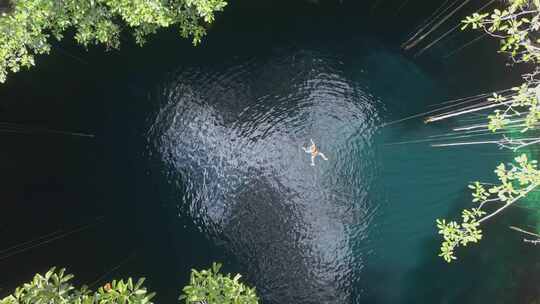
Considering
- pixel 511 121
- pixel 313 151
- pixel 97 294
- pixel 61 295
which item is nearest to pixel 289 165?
pixel 313 151

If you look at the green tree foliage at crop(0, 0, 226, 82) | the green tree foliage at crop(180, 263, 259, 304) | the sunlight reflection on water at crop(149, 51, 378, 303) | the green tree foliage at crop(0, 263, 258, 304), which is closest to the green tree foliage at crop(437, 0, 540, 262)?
the green tree foliage at crop(180, 263, 259, 304)

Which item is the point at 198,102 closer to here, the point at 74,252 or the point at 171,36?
the point at 171,36

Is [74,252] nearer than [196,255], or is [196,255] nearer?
[74,252]

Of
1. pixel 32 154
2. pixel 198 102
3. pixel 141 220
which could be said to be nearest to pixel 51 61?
pixel 32 154

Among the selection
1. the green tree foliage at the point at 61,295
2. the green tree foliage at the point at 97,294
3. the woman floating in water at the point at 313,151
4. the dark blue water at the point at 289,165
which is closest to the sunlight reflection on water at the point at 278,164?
the dark blue water at the point at 289,165

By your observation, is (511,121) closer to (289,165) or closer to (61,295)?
(289,165)

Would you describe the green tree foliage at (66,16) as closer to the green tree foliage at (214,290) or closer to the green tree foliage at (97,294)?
the green tree foliage at (97,294)

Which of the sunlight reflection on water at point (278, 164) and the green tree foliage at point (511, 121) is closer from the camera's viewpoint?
the green tree foliage at point (511, 121)

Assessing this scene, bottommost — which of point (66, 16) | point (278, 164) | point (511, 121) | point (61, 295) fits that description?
point (61, 295)
